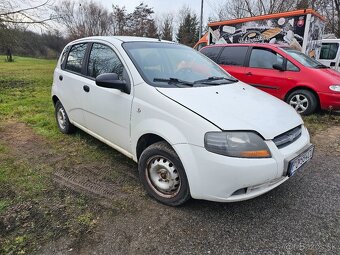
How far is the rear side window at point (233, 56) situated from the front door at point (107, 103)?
14.5 feet

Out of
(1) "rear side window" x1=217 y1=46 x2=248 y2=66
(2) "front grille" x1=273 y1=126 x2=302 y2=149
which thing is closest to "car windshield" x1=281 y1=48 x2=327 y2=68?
(1) "rear side window" x1=217 y1=46 x2=248 y2=66

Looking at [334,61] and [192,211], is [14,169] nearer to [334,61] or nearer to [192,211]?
[192,211]

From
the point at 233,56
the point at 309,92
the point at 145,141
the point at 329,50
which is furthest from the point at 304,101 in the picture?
the point at 329,50

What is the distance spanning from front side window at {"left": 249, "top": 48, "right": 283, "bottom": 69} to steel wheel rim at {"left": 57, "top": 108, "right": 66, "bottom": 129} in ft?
15.2

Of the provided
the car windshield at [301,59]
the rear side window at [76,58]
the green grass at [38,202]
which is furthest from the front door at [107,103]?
the car windshield at [301,59]

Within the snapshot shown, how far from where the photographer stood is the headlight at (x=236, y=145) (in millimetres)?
2303

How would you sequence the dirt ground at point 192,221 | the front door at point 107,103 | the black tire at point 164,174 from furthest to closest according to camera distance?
the front door at point 107,103 < the black tire at point 164,174 < the dirt ground at point 192,221

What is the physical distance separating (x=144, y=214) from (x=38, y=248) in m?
0.94

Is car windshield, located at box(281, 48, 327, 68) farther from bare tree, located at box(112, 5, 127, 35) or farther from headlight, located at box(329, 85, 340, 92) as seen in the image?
bare tree, located at box(112, 5, 127, 35)

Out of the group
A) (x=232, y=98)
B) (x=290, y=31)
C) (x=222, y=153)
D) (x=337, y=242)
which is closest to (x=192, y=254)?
(x=222, y=153)

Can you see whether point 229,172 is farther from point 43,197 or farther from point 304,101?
point 304,101

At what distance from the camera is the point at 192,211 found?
2713mm

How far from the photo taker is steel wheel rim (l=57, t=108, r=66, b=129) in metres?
4.73

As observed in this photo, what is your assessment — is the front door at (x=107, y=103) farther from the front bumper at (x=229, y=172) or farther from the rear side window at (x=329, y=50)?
the rear side window at (x=329, y=50)
